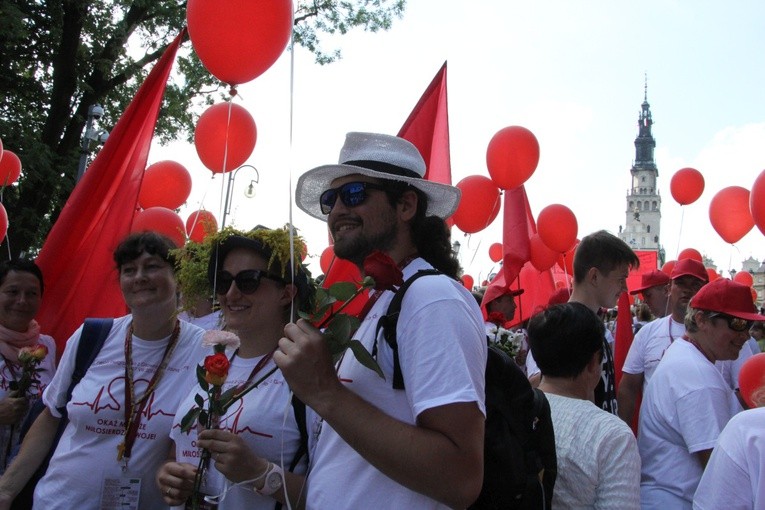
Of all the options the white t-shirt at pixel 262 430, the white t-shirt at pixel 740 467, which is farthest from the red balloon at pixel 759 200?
the white t-shirt at pixel 262 430

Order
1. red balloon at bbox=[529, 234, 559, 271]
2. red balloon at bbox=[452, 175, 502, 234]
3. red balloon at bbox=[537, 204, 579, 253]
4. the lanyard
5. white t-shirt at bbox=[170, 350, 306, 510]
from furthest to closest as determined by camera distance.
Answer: red balloon at bbox=[529, 234, 559, 271] < red balloon at bbox=[537, 204, 579, 253] < red balloon at bbox=[452, 175, 502, 234] < the lanyard < white t-shirt at bbox=[170, 350, 306, 510]

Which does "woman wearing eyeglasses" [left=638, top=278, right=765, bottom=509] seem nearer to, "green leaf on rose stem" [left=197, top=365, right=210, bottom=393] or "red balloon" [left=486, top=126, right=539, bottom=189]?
"green leaf on rose stem" [left=197, top=365, right=210, bottom=393]

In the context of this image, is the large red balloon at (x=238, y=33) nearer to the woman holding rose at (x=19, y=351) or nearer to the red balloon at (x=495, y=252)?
the woman holding rose at (x=19, y=351)

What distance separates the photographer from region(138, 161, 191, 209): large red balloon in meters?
6.34

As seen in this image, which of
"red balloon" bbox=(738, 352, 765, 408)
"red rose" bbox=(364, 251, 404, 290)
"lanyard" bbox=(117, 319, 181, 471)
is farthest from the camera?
"red balloon" bbox=(738, 352, 765, 408)

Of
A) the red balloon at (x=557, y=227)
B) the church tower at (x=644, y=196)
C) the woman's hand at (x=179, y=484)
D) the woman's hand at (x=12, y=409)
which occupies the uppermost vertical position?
the church tower at (x=644, y=196)

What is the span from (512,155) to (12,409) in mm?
4676

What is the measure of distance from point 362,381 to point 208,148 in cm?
Answer: 403

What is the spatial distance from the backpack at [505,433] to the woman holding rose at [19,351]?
2345 mm

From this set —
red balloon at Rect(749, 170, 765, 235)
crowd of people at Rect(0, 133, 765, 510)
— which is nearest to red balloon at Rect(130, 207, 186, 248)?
crowd of people at Rect(0, 133, 765, 510)

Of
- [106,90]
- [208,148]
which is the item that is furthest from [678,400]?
[106,90]

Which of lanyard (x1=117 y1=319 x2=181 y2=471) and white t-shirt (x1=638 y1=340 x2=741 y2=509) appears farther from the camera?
white t-shirt (x1=638 y1=340 x2=741 y2=509)

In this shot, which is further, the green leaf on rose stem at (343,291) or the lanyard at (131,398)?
the lanyard at (131,398)

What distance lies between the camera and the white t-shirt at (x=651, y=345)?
4098 millimetres
